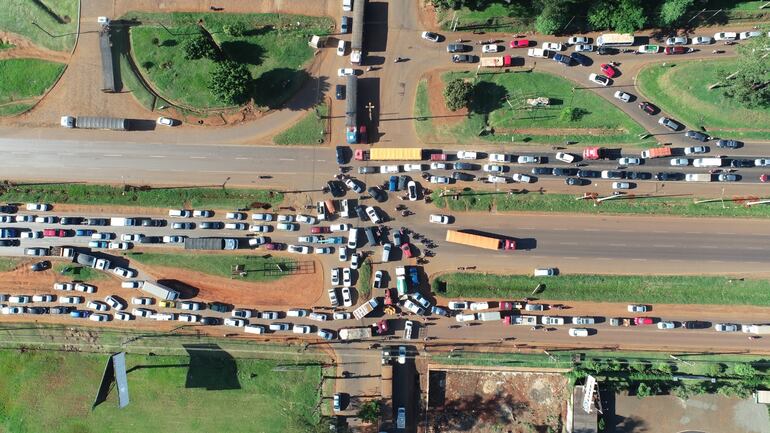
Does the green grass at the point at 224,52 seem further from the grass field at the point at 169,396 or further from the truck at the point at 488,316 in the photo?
the truck at the point at 488,316

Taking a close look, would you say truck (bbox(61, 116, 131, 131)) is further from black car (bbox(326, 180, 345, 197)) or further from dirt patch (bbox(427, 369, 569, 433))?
dirt patch (bbox(427, 369, 569, 433))

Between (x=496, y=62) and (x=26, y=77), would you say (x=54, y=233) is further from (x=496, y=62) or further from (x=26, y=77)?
(x=496, y=62)

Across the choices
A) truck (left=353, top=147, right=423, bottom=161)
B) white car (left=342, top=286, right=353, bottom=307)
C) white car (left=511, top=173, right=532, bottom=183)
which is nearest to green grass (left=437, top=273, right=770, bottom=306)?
white car (left=342, top=286, right=353, bottom=307)

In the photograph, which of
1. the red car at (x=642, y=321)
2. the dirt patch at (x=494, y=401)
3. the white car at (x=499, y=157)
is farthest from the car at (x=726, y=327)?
the white car at (x=499, y=157)

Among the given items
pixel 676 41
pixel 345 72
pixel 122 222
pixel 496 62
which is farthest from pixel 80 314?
pixel 676 41

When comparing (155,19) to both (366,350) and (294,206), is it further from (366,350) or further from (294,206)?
(366,350)

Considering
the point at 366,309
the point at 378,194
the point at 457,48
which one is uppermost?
the point at 457,48
